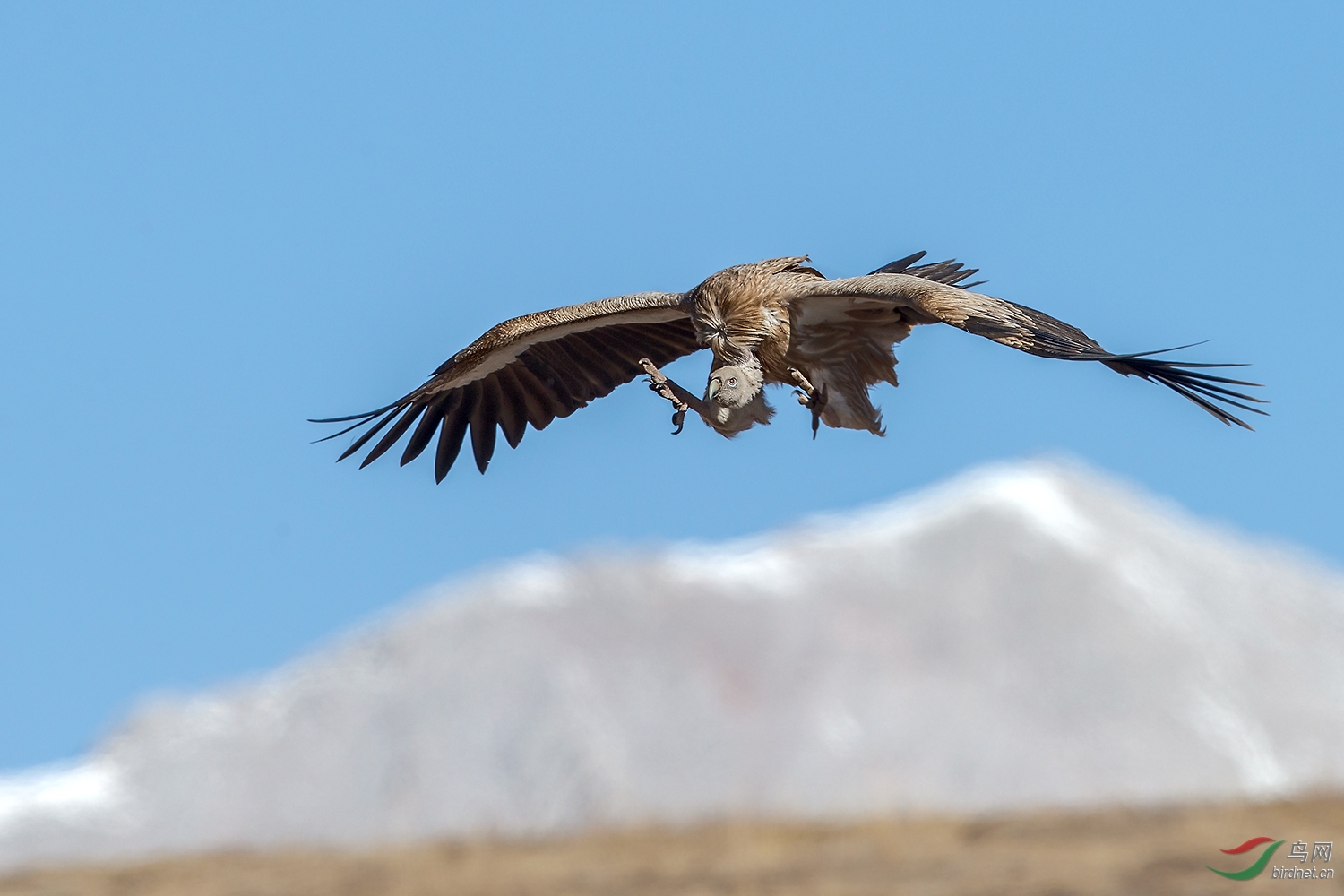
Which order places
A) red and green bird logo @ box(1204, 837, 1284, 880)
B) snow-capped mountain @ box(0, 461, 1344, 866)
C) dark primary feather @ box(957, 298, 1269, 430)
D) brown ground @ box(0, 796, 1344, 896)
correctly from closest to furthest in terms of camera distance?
1. dark primary feather @ box(957, 298, 1269, 430)
2. red and green bird logo @ box(1204, 837, 1284, 880)
3. brown ground @ box(0, 796, 1344, 896)
4. snow-capped mountain @ box(0, 461, 1344, 866)

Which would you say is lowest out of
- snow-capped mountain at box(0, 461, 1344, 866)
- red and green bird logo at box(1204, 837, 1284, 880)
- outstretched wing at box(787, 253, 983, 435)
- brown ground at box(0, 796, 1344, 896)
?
red and green bird logo at box(1204, 837, 1284, 880)

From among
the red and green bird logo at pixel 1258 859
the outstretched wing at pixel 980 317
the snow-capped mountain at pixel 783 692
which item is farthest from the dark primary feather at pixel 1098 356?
the snow-capped mountain at pixel 783 692

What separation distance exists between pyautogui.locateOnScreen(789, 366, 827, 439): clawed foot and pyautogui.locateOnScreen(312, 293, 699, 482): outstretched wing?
121cm

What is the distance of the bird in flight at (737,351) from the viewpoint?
32.9 ft

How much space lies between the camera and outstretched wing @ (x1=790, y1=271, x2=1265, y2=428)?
942 centimetres

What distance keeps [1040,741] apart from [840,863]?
159 ft

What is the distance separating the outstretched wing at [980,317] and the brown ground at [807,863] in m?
9.12

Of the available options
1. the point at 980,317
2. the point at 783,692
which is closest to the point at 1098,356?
the point at 980,317

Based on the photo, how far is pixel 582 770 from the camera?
62.4 m

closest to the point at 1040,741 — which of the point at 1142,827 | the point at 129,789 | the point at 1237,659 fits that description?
the point at 1237,659

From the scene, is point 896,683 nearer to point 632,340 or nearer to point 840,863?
point 840,863

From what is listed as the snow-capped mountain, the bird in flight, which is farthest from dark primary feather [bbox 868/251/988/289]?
the snow-capped mountain

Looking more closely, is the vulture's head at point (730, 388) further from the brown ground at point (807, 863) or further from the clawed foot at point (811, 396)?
the brown ground at point (807, 863)

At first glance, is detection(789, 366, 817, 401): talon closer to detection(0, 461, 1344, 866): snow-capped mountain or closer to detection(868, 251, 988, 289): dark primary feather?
detection(868, 251, 988, 289): dark primary feather
